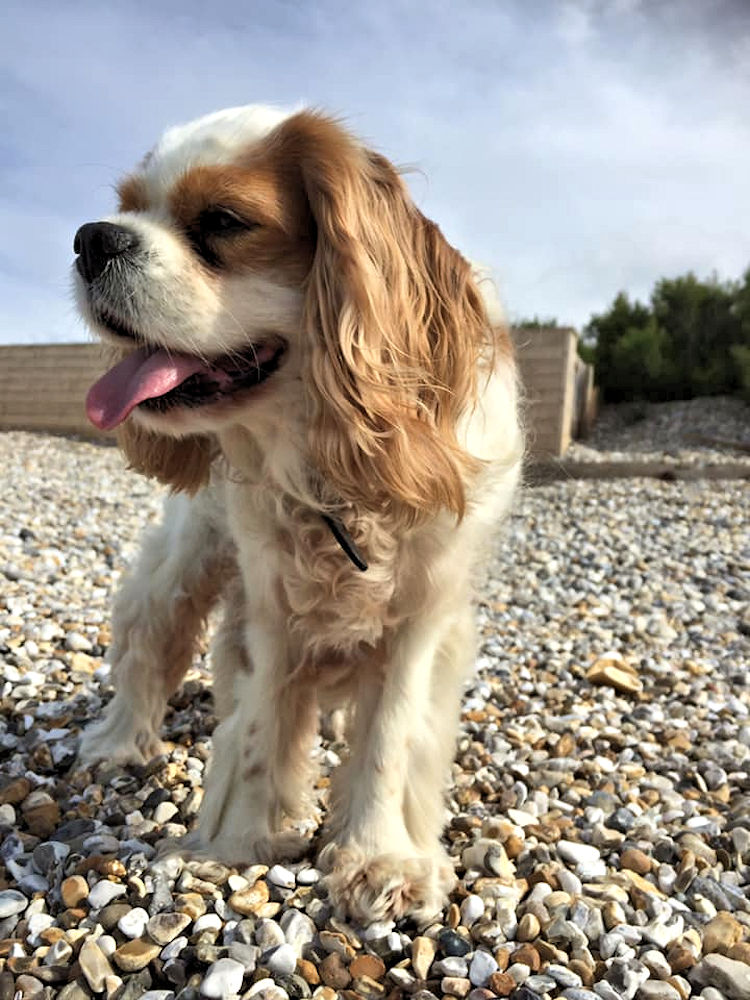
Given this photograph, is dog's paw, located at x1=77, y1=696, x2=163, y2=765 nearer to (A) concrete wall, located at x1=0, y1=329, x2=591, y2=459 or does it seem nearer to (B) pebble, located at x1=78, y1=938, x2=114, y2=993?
(B) pebble, located at x1=78, y1=938, x2=114, y2=993

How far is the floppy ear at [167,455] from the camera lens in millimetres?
2465

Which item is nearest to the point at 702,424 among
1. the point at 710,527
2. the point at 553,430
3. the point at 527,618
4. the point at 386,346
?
the point at 553,430

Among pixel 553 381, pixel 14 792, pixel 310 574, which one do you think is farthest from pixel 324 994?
pixel 553 381

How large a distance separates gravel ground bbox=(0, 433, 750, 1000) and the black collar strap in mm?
698

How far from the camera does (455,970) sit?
71.6 inches

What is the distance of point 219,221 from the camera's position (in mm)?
1909

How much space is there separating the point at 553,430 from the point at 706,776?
9292 millimetres

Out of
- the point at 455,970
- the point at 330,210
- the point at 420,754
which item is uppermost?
the point at 330,210

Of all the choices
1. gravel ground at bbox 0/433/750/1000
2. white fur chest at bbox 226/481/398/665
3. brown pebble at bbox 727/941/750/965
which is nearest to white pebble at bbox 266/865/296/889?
gravel ground at bbox 0/433/750/1000

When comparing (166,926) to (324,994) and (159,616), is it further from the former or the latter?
(159,616)

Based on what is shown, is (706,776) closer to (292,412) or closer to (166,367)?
(292,412)

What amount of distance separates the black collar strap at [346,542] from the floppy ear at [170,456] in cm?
48

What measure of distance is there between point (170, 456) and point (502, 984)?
1.50 meters

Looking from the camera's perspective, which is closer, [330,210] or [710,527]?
[330,210]
